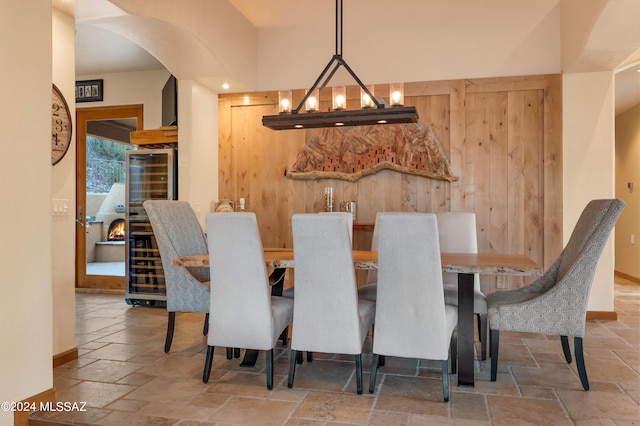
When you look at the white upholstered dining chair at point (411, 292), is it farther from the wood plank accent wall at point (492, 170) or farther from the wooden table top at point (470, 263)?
the wood plank accent wall at point (492, 170)

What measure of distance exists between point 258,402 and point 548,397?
1.57m

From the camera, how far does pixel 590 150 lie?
4.60 metres

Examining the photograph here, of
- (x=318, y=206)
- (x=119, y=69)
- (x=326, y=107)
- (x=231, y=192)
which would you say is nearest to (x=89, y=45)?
(x=119, y=69)

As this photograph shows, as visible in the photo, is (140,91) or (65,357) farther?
(140,91)

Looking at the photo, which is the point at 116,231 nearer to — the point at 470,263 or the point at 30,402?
the point at 30,402

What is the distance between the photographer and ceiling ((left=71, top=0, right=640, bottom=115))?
512 cm

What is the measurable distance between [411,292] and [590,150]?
3061mm

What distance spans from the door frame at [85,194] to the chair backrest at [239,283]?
3941 millimetres

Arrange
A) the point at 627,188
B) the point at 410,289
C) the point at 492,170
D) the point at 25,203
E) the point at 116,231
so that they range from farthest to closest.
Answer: the point at 627,188
the point at 116,231
the point at 492,170
the point at 410,289
the point at 25,203

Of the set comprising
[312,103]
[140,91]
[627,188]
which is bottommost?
[627,188]

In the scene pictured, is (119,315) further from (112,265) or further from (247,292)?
(247,292)

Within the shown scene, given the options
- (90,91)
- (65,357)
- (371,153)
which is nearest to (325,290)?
(65,357)

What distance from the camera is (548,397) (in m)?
2.65

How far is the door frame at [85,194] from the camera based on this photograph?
625 centimetres
